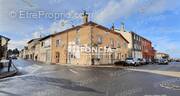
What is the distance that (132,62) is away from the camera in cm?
4406

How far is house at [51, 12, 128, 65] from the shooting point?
46.6 m

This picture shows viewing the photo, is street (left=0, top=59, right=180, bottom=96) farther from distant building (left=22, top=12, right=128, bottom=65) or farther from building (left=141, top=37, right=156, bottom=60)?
building (left=141, top=37, right=156, bottom=60)

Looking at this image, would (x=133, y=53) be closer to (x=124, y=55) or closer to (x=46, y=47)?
(x=124, y=55)

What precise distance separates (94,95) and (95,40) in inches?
1504

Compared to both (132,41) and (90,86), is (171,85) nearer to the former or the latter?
(90,86)

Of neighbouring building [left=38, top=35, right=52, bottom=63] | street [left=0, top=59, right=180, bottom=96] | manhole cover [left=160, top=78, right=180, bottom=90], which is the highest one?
neighbouring building [left=38, top=35, right=52, bottom=63]

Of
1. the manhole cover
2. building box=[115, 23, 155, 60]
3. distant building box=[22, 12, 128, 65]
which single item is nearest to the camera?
the manhole cover

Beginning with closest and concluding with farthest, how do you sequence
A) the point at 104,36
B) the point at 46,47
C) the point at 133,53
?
the point at 104,36, the point at 46,47, the point at 133,53

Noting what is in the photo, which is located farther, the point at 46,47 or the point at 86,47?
the point at 46,47

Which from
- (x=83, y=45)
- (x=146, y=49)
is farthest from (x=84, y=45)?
(x=146, y=49)

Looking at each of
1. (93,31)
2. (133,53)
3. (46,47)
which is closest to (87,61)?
(93,31)

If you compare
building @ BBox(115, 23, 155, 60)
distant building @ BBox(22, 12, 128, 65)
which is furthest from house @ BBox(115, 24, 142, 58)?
distant building @ BBox(22, 12, 128, 65)

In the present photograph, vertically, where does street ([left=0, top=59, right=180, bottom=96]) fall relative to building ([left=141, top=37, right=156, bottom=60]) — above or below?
below

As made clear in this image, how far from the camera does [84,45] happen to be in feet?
154
